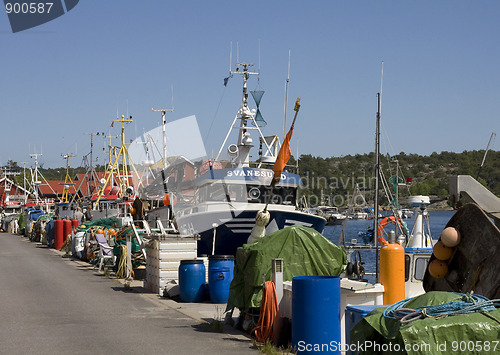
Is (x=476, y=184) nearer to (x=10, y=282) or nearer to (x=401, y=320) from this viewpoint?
(x=401, y=320)

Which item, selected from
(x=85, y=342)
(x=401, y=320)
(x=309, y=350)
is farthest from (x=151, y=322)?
(x=401, y=320)

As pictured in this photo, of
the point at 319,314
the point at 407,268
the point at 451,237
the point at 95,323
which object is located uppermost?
the point at 451,237

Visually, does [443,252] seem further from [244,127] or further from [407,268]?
[244,127]

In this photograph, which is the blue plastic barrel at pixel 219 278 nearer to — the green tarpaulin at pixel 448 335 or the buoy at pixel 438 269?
the buoy at pixel 438 269

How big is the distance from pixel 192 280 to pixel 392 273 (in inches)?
249

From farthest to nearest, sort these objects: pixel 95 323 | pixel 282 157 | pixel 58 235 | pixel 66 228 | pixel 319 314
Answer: pixel 66 228
pixel 58 235
pixel 282 157
pixel 95 323
pixel 319 314

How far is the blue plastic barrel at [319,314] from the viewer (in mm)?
9664

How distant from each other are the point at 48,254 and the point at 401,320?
101 feet

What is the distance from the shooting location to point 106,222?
113ft

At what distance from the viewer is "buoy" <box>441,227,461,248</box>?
846cm

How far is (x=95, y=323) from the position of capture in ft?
43.7

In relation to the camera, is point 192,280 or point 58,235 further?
point 58,235

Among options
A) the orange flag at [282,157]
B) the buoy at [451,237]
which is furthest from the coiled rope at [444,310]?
the orange flag at [282,157]

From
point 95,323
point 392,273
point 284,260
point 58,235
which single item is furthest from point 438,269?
point 58,235
